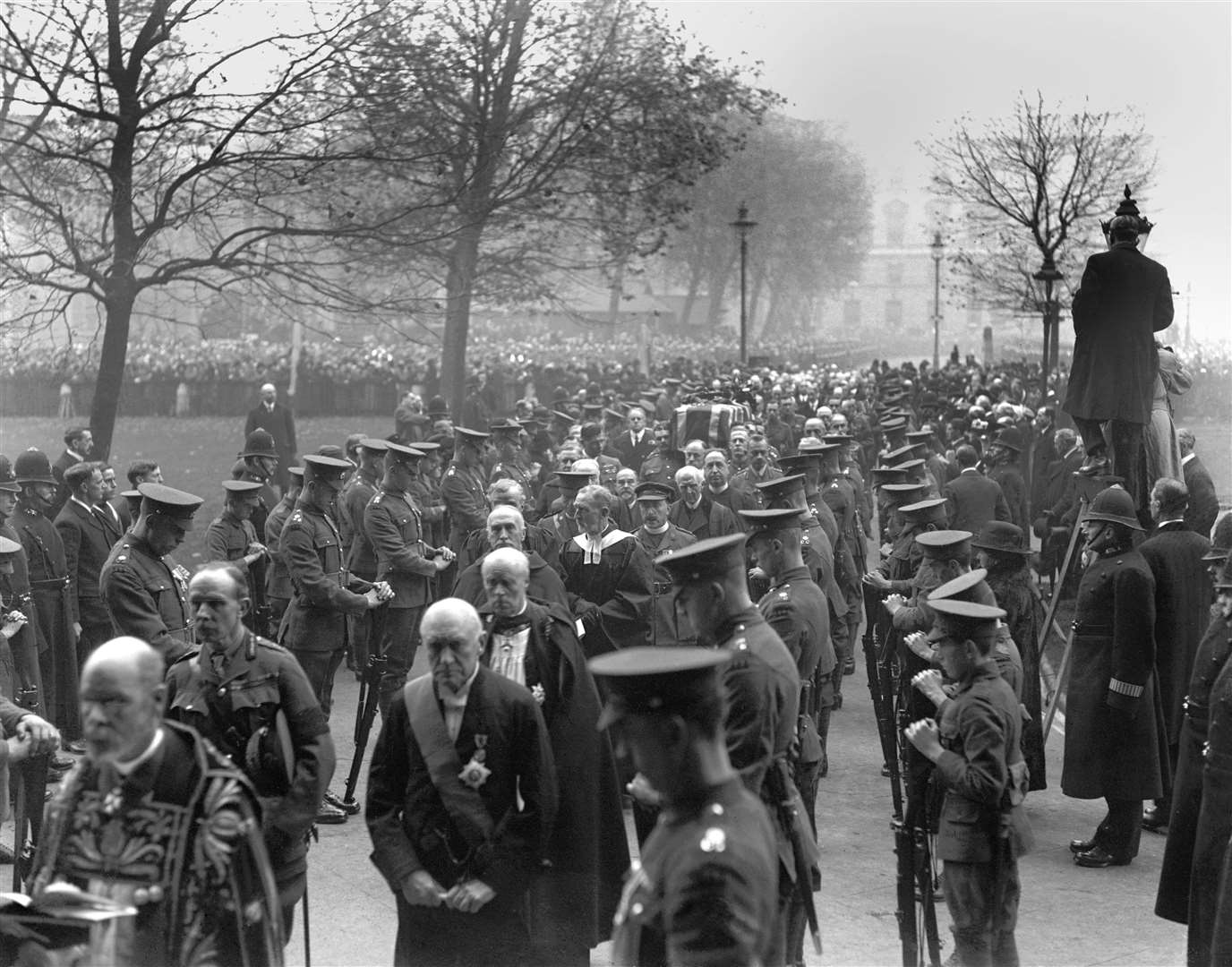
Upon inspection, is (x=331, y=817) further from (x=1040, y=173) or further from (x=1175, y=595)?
(x=1040, y=173)

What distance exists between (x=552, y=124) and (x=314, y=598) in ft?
48.3

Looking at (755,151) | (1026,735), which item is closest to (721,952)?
(1026,735)

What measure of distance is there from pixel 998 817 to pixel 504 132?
16.3 metres

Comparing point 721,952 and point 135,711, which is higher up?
point 135,711

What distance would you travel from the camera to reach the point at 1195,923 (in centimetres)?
640

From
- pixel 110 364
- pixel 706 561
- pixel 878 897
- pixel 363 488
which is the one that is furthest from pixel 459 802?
pixel 110 364

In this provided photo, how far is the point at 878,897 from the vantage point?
8047mm

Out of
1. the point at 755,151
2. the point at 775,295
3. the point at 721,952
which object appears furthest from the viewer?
the point at 775,295

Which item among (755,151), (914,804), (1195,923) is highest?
(755,151)

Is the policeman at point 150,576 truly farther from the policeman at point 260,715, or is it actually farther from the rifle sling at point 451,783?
the rifle sling at point 451,783

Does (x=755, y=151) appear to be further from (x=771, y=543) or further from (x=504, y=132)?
(x=771, y=543)

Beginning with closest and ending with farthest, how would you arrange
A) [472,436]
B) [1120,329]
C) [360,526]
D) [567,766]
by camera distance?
[567,766]
[1120,329]
[360,526]
[472,436]

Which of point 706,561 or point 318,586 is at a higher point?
point 706,561

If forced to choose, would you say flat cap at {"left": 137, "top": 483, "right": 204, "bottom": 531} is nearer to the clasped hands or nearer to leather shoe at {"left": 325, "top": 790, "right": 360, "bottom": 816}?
leather shoe at {"left": 325, "top": 790, "right": 360, "bottom": 816}
